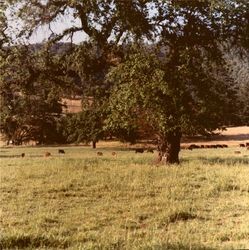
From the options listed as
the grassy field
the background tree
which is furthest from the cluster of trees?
the grassy field

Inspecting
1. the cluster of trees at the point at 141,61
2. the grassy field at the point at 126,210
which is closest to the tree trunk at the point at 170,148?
the cluster of trees at the point at 141,61

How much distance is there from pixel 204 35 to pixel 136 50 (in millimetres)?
3285

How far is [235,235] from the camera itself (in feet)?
30.5

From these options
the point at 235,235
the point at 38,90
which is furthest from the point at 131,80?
the point at 235,235

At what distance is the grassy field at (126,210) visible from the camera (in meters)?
8.95

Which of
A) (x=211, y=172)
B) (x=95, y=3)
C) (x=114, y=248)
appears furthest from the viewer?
(x=95, y=3)

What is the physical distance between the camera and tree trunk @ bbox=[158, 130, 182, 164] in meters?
25.1

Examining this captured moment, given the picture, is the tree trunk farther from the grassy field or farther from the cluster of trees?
the grassy field

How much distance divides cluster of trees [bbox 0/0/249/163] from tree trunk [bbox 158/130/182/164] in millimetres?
51

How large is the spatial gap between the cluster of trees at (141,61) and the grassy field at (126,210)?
4386 millimetres

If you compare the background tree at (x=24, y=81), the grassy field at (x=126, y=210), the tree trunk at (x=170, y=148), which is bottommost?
the grassy field at (x=126, y=210)

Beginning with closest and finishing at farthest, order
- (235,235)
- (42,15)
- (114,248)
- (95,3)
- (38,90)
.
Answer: (114,248) → (235,235) → (95,3) → (42,15) → (38,90)

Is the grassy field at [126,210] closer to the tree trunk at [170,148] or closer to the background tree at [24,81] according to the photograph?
the tree trunk at [170,148]

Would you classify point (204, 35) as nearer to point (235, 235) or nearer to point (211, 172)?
point (211, 172)
